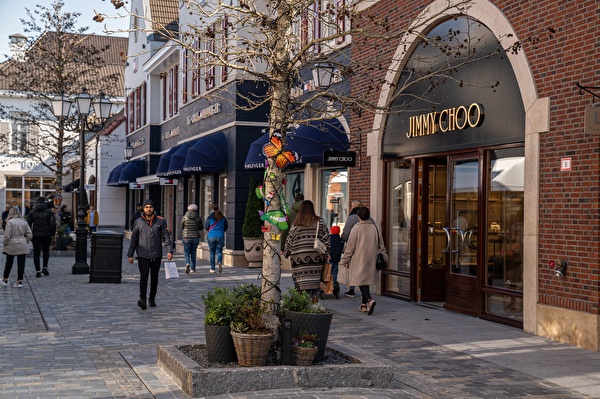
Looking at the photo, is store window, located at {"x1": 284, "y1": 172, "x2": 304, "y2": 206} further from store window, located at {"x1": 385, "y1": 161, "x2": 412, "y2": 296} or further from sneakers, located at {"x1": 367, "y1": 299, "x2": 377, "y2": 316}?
sneakers, located at {"x1": 367, "y1": 299, "x2": 377, "y2": 316}

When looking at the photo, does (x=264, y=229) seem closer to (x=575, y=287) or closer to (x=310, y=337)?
(x=310, y=337)

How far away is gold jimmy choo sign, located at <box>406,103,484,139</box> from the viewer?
12258 millimetres

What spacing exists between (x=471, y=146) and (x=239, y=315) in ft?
19.4

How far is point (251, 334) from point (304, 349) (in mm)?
527

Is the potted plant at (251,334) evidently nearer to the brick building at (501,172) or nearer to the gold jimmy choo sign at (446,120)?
the brick building at (501,172)

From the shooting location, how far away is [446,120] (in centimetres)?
1314

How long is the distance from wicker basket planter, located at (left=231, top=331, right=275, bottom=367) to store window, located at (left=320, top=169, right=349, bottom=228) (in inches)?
403

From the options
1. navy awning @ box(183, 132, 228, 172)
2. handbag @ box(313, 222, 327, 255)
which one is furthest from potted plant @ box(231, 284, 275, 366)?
navy awning @ box(183, 132, 228, 172)

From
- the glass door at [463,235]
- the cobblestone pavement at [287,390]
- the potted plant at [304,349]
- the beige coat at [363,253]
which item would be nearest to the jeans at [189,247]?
the cobblestone pavement at [287,390]

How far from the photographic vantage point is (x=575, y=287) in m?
10.1

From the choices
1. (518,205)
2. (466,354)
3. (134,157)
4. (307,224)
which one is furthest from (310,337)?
(134,157)

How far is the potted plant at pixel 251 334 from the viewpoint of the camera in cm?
741

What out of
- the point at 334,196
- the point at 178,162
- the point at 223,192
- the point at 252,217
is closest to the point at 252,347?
the point at 334,196

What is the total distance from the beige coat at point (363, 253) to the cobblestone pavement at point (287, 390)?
1.98ft
